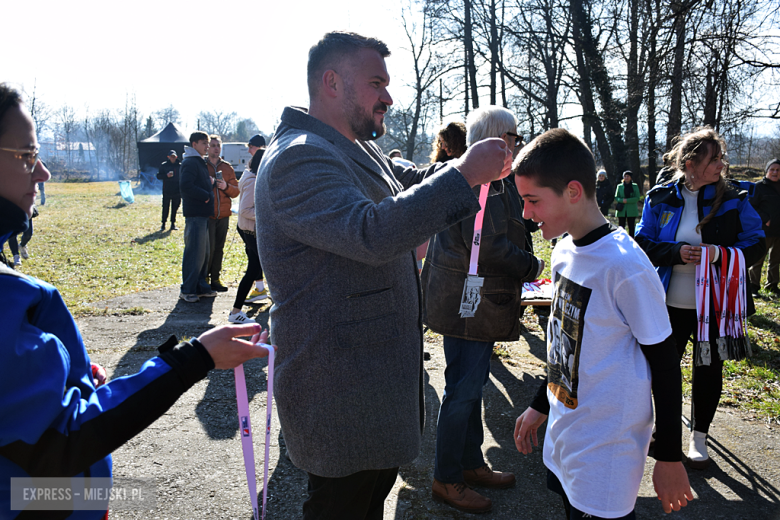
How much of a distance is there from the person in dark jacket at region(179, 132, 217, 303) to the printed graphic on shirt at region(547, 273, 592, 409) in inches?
240

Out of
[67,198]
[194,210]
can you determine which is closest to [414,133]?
[67,198]

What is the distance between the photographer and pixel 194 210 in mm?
7051

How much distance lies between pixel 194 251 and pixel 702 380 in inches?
247

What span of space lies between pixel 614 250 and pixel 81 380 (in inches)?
64.9

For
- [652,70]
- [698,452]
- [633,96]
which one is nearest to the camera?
[698,452]

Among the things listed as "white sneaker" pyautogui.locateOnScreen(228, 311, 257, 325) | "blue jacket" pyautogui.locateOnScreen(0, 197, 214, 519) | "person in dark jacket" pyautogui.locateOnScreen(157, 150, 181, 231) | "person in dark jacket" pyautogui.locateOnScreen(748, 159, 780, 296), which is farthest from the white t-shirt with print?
"person in dark jacket" pyautogui.locateOnScreen(157, 150, 181, 231)

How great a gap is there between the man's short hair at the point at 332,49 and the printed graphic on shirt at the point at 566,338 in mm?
1157

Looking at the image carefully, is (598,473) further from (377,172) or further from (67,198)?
(67,198)

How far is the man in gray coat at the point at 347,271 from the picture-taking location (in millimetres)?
1467

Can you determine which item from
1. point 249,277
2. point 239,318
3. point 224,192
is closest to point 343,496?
point 239,318

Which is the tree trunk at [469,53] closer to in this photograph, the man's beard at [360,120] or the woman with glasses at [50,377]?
the man's beard at [360,120]

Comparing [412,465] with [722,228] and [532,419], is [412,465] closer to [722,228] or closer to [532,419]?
[532,419]

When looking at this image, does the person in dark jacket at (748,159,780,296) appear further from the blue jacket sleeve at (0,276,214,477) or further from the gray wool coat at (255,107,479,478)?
the blue jacket sleeve at (0,276,214,477)

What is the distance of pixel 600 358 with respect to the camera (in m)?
1.76
